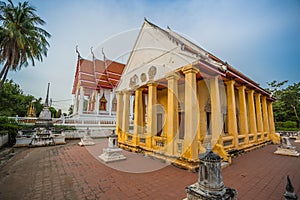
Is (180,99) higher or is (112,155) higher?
(180,99)

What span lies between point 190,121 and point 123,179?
2903 mm

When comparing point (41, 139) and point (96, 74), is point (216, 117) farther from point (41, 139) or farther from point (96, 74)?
point (96, 74)

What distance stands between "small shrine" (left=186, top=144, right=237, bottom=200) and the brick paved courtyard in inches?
39.8

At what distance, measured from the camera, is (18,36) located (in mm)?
11492

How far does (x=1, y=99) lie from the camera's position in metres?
21.5

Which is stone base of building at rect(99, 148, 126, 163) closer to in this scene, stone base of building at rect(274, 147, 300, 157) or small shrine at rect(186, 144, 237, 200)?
small shrine at rect(186, 144, 237, 200)

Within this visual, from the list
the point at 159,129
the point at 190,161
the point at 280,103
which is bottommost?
the point at 190,161

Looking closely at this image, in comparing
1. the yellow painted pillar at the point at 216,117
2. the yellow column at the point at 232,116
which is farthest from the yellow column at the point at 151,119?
the yellow column at the point at 232,116

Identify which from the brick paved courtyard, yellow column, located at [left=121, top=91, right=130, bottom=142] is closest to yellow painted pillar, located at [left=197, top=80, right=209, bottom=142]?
the brick paved courtyard

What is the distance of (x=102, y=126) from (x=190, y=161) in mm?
12281

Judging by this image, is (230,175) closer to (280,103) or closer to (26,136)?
(26,136)

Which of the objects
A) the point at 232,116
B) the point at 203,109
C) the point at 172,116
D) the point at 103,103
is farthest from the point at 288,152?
the point at 103,103

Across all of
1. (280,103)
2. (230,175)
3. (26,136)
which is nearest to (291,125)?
(280,103)

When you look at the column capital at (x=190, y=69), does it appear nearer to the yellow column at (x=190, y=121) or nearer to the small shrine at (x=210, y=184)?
the yellow column at (x=190, y=121)
